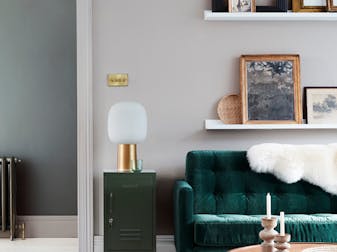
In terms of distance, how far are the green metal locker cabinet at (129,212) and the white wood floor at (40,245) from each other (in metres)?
1.03

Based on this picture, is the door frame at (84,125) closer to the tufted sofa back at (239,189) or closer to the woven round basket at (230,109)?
the tufted sofa back at (239,189)

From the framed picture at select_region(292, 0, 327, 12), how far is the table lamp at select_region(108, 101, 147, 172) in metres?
1.43

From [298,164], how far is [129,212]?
1213mm

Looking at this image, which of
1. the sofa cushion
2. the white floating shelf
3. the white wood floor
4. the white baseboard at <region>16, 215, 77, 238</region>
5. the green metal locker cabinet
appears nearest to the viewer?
the sofa cushion

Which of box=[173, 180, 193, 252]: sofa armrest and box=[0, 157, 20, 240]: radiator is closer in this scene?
box=[173, 180, 193, 252]: sofa armrest

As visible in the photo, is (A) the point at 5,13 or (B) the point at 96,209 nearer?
(B) the point at 96,209

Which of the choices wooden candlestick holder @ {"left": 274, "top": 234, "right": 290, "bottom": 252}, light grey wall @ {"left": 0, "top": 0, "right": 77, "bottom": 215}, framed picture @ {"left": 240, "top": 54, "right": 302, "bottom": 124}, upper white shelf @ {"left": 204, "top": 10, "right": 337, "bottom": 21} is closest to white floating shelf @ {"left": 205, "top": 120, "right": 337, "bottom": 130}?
framed picture @ {"left": 240, "top": 54, "right": 302, "bottom": 124}

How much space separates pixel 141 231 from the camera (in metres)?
3.93

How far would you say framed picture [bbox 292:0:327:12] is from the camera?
4.34m

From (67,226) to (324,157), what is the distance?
2.63 metres

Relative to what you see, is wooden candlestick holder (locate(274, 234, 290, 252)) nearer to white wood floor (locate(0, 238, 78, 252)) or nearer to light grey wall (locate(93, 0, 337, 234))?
light grey wall (locate(93, 0, 337, 234))

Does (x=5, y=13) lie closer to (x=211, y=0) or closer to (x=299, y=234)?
(x=211, y=0)

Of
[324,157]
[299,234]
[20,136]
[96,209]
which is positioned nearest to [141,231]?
[96,209]

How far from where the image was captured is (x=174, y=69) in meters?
4.39
